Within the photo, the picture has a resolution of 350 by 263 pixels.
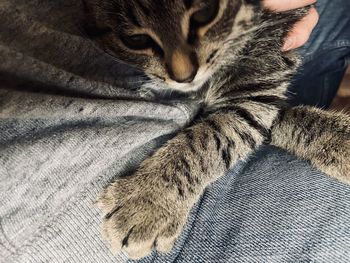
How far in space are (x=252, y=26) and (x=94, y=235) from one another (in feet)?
1.83

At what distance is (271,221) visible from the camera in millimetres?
777

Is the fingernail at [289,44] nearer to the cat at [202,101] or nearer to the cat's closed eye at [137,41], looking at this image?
the cat at [202,101]

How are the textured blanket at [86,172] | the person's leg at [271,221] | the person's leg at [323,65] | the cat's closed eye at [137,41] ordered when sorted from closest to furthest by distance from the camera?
the textured blanket at [86,172], the person's leg at [271,221], the cat's closed eye at [137,41], the person's leg at [323,65]

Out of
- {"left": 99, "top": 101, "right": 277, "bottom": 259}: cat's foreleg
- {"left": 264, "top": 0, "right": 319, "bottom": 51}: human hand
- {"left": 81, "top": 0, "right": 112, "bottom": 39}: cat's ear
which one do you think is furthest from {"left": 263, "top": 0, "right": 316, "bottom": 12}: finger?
{"left": 81, "top": 0, "right": 112, "bottom": 39}: cat's ear

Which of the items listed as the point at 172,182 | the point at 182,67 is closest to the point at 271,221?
the point at 172,182

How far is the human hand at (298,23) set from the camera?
95cm

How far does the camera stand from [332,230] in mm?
750

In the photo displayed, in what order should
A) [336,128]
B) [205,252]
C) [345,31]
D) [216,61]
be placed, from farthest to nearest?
[345,31]
[336,128]
[216,61]
[205,252]

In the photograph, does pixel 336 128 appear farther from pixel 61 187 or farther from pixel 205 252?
pixel 61 187

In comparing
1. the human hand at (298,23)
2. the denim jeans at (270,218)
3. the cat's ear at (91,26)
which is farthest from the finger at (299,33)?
the cat's ear at (91,26)

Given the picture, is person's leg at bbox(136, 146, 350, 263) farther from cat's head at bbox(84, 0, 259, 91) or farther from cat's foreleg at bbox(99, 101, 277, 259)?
cat's head at bbox(84, 0, 259, 91)

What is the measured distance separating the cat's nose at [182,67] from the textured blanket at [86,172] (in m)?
0.06

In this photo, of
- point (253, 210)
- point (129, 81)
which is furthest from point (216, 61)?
point (253, 210)

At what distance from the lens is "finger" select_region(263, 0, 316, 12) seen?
0.94m
